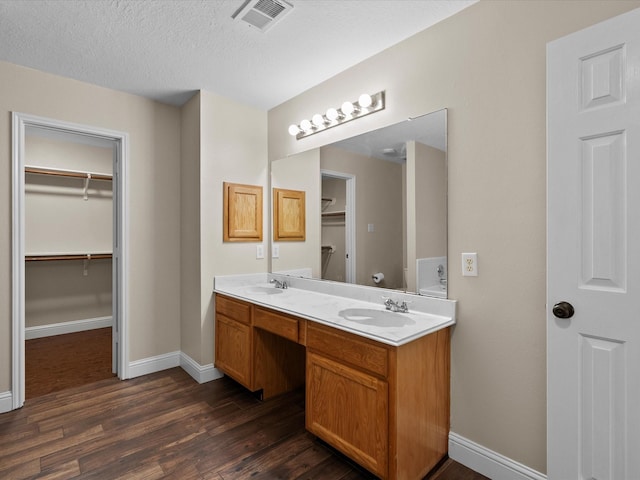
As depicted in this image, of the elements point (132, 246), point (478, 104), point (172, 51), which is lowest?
point (132, 246)

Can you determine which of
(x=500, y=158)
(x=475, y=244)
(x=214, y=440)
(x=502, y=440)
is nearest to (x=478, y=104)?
(x=500, y=158)

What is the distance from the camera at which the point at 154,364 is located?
3.06 meters

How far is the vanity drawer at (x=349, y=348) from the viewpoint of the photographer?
158 cm

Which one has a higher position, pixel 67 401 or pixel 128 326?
pixel 128 326

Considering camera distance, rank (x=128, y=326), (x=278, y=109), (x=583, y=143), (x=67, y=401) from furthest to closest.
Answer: (x=278, y=109)
(x=128, y=326)
(x=67, y=401)
(x=583, y=143)

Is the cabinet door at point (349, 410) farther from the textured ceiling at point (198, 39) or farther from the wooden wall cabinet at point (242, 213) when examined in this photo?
the textured ceiling at point (198, 39)

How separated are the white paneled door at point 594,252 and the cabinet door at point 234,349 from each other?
6.06 feet

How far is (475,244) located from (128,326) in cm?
280

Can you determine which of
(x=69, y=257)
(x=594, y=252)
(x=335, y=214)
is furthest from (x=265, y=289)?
(x=69, y=257)

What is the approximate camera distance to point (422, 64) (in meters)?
2.02

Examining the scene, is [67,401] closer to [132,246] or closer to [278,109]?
[132,246]

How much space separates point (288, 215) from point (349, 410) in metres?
1.74

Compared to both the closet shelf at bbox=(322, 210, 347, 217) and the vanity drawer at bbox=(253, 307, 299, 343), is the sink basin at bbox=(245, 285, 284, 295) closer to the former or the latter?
the vanity drawer at bbox=(253, 307, 299, 343)

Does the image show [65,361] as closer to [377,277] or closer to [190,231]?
[190,231]
